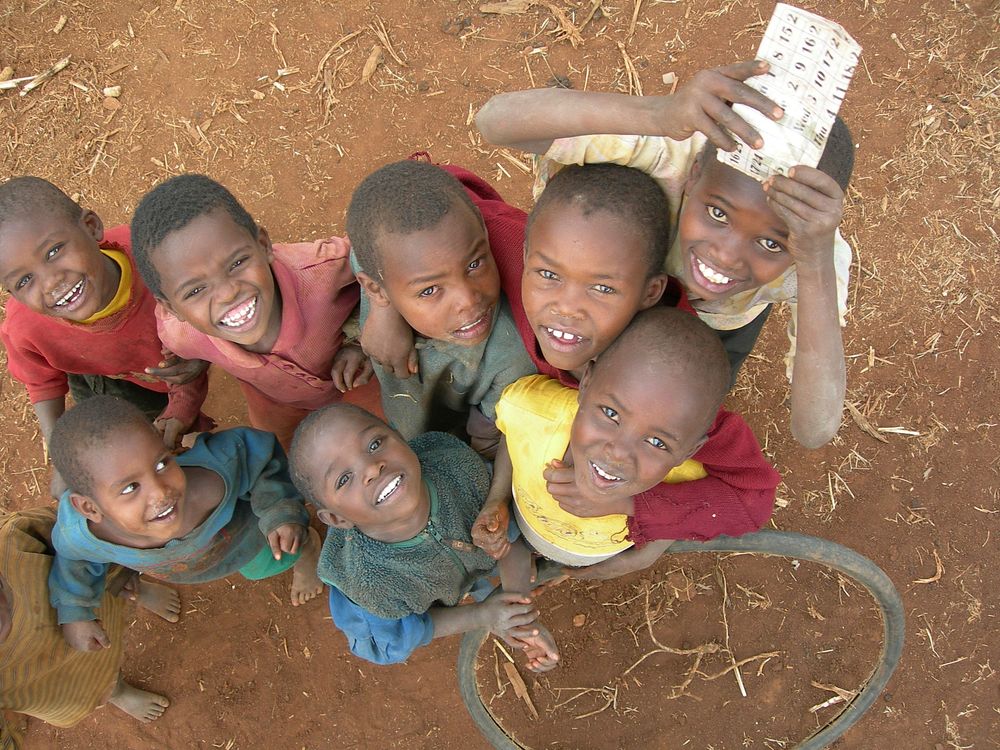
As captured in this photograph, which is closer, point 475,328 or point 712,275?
point 712,275

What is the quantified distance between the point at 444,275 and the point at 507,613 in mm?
1144

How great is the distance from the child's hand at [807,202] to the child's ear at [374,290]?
120 centimetres

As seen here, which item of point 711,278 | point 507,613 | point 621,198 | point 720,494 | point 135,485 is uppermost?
point 621,198

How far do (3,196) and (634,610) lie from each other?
3051 millimetres

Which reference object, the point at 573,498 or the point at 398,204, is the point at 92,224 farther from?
the point at 573,498

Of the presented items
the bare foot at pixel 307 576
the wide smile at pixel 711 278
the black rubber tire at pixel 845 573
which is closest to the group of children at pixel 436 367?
the wide smile at pixel 711 278

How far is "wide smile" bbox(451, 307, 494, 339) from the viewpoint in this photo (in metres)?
2.33

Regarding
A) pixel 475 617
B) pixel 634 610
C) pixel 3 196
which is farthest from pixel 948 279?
pixel 3 196

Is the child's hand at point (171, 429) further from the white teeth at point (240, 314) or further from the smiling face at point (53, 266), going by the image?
the white teeth at point (240, 314)

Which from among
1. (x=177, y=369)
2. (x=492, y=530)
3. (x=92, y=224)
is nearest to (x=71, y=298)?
(x=92, y=224)

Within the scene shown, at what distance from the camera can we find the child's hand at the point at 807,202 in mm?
1646

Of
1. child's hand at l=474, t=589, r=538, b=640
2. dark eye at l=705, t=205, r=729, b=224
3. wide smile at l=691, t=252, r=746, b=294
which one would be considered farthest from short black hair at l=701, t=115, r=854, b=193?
child's hand at l=474, t=589, r=538, b=640

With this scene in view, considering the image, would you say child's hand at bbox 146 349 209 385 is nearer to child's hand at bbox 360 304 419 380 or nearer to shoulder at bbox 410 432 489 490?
child's hand at bbox 360 304 419 380

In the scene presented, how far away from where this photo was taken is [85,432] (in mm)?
2576
